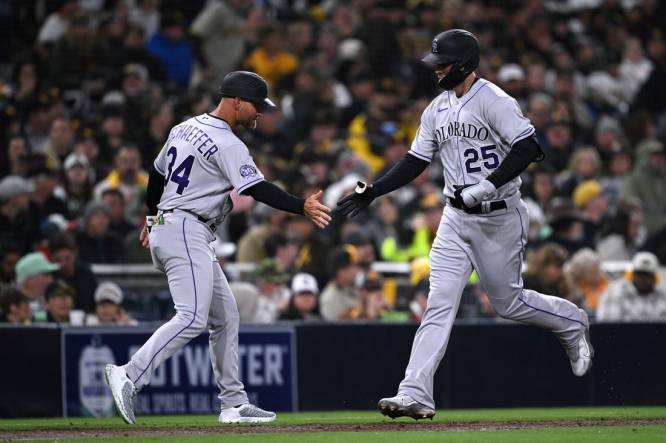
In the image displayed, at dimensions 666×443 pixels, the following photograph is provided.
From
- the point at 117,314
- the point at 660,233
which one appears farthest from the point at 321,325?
the point at 660,233

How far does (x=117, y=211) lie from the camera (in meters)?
12.1

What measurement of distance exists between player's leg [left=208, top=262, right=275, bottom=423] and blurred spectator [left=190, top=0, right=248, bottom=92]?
8.22 metres

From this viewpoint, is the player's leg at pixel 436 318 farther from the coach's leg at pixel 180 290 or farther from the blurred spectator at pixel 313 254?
the blurred spectator at pixel 313 254

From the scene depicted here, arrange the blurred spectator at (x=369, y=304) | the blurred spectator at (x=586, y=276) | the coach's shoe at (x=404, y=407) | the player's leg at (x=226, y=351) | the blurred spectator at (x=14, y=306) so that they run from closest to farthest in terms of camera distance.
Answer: the coach's shoe at (x=404, y=407) < the player's leg at (x=226, y=351) < the blurred spectator at (x=14, y=306) < the blurred spectator at (x=369, y=304) < the blurred spectator at (x=586, y=276)

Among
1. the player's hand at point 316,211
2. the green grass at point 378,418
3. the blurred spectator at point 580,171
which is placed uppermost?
the blurred spectator at point 580,171

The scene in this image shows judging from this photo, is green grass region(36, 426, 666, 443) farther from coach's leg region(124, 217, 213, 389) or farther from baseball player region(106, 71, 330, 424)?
baseball player region(106, 71, 330, 424)

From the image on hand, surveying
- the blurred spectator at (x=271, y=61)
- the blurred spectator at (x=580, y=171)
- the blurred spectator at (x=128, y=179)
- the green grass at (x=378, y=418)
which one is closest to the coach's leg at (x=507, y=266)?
the green grass at (x=378, y=418)

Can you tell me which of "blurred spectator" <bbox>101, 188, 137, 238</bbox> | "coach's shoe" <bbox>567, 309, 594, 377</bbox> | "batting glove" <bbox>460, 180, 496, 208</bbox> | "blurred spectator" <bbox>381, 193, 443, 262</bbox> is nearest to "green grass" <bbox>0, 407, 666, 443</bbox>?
"coach's shoe" <bbox>567, 309, 594, 377</bbox>

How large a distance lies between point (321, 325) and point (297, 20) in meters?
7.37

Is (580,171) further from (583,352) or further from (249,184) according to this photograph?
(249,184)

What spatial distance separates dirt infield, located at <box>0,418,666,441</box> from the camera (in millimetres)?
7184

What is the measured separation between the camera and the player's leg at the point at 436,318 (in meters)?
7.19

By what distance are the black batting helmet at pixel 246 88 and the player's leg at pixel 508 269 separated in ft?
4.85

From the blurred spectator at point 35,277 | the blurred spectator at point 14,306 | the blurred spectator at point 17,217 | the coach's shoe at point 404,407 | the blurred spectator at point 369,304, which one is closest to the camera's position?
the coach's shoe at point 404,407
